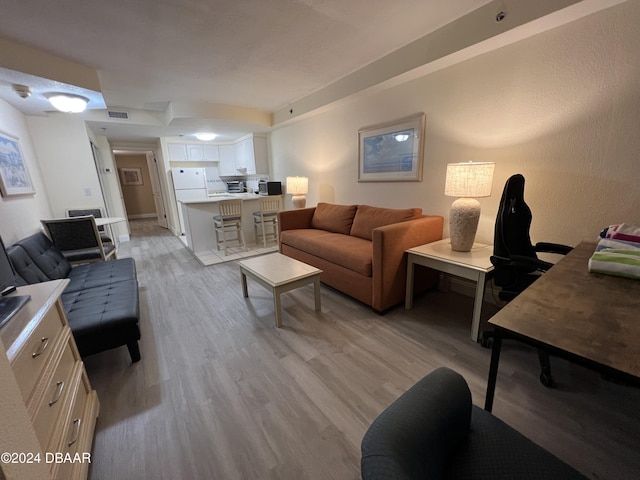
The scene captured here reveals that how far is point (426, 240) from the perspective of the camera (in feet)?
8.13

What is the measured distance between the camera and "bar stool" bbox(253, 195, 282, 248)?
473cm

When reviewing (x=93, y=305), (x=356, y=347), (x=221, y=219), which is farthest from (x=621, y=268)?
(x=221, y=219)

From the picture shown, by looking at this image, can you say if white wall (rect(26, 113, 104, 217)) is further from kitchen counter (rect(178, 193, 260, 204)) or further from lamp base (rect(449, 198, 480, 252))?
lamp base (rect(449, 198, 480, 252))

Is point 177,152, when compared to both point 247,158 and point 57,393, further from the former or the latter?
point 57,393

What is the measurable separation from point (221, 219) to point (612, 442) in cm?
450

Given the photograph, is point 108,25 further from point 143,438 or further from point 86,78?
point 143,438

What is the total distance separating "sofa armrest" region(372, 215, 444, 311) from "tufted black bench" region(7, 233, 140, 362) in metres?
1.83

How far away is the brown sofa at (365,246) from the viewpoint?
220 centimetres

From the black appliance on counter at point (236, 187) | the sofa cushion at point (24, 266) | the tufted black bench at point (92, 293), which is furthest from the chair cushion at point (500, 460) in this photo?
the black appliance on counter at point (236, 187)

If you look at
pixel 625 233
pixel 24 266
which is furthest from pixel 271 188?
pixel 625 233

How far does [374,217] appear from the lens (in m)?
2.98

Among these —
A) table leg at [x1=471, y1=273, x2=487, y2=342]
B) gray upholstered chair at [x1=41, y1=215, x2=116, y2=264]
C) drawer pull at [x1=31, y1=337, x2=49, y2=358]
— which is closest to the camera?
drawer pull at [x1=31, y1=337, x2=49, y2=358]

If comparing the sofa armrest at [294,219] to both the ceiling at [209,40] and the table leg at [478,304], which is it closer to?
the ceiling at [209,40]

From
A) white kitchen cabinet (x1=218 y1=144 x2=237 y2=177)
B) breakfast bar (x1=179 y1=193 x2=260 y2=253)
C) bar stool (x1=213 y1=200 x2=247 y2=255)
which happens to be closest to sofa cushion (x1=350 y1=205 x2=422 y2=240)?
bar stool (x1=213 y1=200 x2=247 y2=255)
